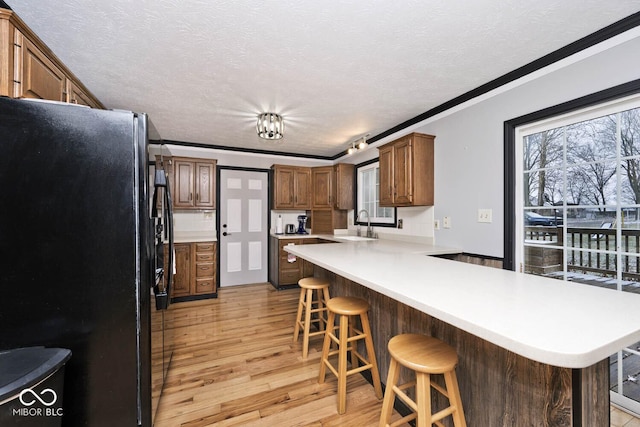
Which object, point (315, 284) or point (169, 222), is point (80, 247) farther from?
point (315, 284)

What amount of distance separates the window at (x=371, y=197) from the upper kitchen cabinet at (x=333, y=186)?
0.16m

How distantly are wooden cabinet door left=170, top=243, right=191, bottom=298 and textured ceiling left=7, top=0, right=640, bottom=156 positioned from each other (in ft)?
6.27

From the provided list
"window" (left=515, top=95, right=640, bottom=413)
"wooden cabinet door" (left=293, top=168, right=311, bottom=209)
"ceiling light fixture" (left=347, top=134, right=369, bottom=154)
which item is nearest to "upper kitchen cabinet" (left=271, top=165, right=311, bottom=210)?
"wooden cabinet door" (left=293, top=168, right=311, bottom=209)

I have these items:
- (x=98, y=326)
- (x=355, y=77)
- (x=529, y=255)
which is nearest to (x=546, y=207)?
(x=529, y=255)

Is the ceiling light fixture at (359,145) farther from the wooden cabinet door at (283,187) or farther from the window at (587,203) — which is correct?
the window at (587,203)

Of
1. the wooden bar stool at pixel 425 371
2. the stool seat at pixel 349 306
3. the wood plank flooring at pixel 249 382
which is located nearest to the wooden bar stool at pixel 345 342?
the stool seat at pixel 349 306

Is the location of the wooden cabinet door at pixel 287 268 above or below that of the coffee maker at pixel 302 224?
below

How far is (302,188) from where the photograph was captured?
4961 millimetres

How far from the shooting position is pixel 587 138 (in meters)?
1.92

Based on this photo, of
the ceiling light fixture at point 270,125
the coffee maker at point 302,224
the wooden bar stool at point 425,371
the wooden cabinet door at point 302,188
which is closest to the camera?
the wooden bar stool at point 425,371

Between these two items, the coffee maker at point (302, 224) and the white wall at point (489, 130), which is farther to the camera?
the coffee maker at point (302, 224)

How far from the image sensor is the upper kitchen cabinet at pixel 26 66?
142 cm

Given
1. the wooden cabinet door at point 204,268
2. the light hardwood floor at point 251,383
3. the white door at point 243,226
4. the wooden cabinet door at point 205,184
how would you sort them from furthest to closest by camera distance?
1. the white door at point 243,226
2. the wooden cabinet door at point 205,184
3. the wooden cabinet door at point 204,268
4. the light hardwood floor at point 251,383

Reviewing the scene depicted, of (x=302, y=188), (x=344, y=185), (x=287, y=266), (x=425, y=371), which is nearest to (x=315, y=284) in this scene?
(x=425, y=371)
